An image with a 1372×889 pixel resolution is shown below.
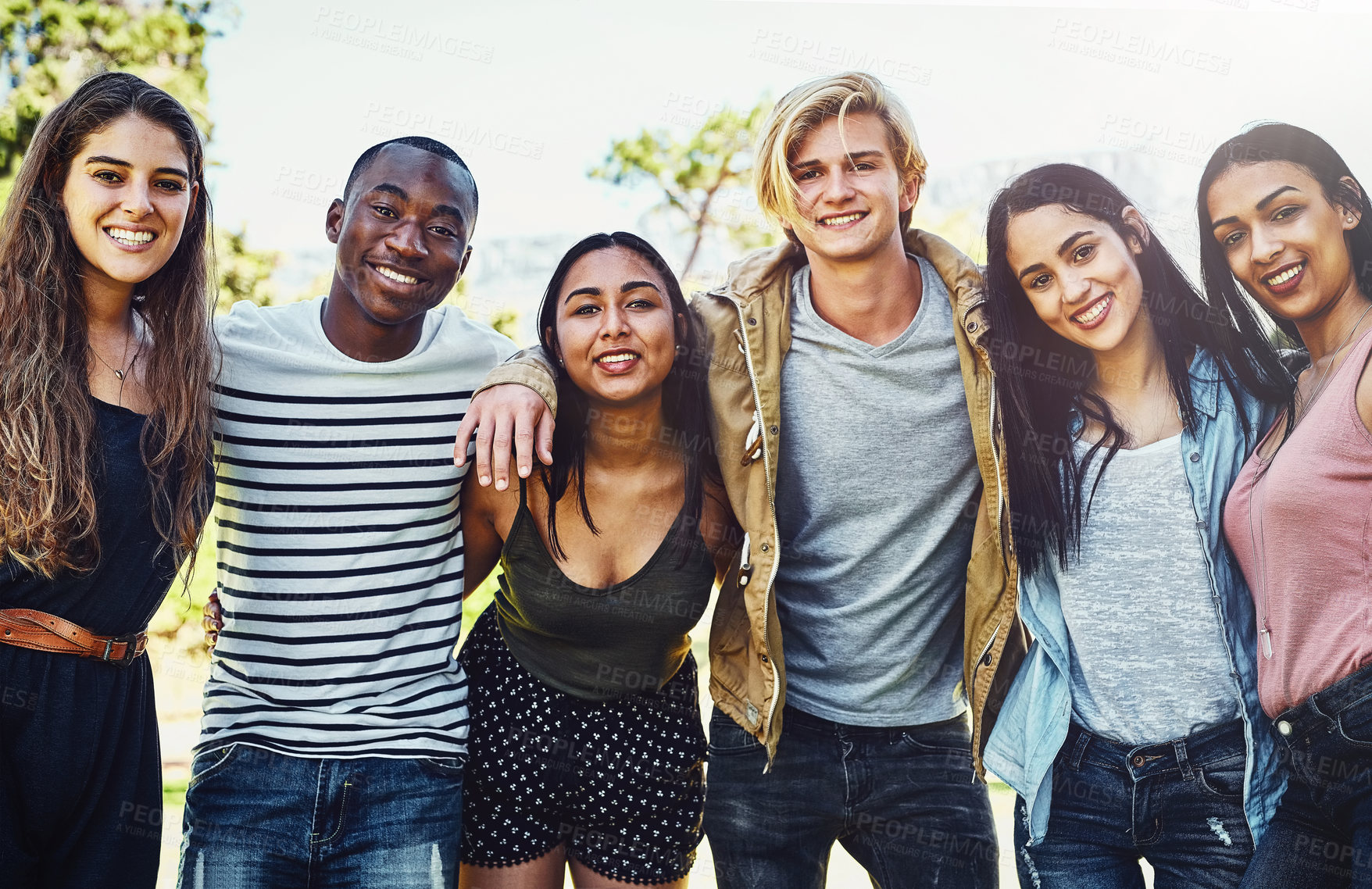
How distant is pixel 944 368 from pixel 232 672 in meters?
2.05

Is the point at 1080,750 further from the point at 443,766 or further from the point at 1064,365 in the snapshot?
the point at 443,766

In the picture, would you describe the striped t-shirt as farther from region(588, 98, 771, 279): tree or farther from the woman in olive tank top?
region(588, 98, 771, 279): tree

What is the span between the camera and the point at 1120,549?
95.0 inches

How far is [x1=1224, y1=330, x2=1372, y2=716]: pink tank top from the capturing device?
2146 mm

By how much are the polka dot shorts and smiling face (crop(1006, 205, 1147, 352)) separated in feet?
4.78

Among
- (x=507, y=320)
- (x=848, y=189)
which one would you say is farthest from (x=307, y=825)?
(x=507, y=320)

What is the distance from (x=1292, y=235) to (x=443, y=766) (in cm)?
246

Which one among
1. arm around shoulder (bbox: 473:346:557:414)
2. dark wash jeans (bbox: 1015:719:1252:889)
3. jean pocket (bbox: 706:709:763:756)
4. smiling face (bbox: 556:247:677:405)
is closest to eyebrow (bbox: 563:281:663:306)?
smiling face (bbox: 556:247:677:405)

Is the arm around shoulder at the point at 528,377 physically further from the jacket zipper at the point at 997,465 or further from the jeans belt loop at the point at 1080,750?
the jeans belt loop at the point at 1080,750

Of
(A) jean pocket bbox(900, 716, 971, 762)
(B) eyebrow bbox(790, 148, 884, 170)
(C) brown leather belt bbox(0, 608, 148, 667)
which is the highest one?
(B) eyebrow bbox(790, 148, 884, 170)

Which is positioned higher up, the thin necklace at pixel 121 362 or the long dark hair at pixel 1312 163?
the long dark hair at pixel 1312 163

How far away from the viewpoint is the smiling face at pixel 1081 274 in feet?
8.05

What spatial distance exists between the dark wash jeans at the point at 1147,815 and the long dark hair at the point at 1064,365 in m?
0.49

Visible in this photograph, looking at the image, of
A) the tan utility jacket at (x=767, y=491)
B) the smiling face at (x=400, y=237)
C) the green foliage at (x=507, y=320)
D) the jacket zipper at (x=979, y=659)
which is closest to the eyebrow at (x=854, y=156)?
the tan utility jacket at (x=767, y=491)
